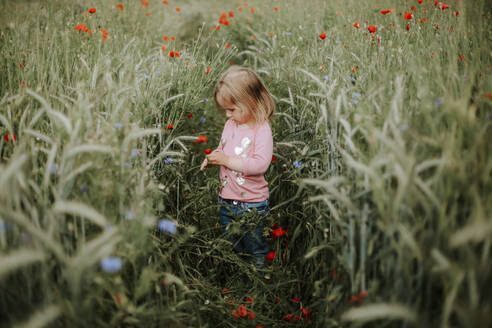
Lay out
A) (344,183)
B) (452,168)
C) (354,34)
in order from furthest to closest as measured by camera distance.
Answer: (354,34) < (344,183) < (452,168)

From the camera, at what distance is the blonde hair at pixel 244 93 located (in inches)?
80.0

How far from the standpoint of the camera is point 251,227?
199 cm

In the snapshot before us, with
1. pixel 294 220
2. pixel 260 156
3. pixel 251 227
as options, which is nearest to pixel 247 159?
pixel 260 156

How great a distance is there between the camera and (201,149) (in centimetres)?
294

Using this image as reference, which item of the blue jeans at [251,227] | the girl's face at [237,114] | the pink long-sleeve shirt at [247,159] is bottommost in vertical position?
the blue jeans at [251,227]

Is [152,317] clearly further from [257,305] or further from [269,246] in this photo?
[269,246]

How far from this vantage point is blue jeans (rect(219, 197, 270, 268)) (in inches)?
80.1

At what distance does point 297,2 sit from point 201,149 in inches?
125

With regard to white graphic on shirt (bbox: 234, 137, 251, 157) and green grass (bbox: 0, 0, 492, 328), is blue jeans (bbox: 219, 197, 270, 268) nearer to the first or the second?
green grass (bbox: 0, 0, 492, 328)

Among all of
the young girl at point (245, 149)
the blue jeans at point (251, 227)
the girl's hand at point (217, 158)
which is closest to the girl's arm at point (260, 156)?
the young girl at point (245, 149)

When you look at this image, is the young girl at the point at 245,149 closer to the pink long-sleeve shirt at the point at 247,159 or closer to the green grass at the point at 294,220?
the pink long-sleeve shirt at the point at 247,159

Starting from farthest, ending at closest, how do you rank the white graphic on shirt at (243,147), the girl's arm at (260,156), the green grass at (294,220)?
the white graphic on shirt at (243,147), the girl's arm at (260,156), the green grass at (294,220)

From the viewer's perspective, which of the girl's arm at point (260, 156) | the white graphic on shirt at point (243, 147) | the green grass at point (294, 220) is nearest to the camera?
the green grass at point (294, 220)

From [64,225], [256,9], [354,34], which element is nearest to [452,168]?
[64,225]
